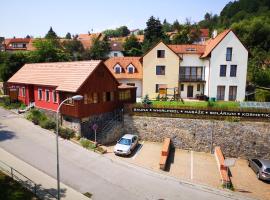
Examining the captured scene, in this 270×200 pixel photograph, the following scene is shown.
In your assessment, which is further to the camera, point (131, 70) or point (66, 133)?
point (131, 70)

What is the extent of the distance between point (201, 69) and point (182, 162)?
63.9ft

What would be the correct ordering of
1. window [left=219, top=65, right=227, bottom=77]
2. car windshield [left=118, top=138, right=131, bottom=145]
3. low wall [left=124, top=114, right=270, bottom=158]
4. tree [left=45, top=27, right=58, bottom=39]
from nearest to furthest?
car windshield [left=118, top=138, right=131, bottom=145] → low wall [left=124, top=114, right=270, bottom=158] → window [left=219, top=65, right=227, bottom=77] → tree [left=45, top=27, right=58, bottom=39]

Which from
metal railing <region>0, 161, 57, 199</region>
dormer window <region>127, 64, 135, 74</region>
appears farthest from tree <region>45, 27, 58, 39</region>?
metal railing <region>0, 161, 57, 199</region>

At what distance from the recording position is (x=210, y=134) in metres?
30.1

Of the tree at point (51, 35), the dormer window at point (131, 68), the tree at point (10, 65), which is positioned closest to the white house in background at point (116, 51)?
the tree at point (51, 35)

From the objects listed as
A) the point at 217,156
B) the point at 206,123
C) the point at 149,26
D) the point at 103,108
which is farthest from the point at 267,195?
the point at 149,26

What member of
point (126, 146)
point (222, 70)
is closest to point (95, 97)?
point (126, 146)

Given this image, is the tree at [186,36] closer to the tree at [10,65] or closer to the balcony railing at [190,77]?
the balcony railing at [190,77]

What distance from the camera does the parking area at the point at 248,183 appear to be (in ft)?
71.8

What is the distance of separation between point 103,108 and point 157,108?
6.69 meters

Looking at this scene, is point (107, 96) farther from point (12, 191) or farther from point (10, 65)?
point (10, 65)

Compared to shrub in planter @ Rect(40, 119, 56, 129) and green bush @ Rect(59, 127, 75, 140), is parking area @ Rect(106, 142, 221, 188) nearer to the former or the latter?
green bush @ Rect(59, 127, 75, 140)

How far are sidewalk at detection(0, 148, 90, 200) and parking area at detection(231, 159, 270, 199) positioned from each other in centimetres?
1372

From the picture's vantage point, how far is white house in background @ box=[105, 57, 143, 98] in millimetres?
43250
